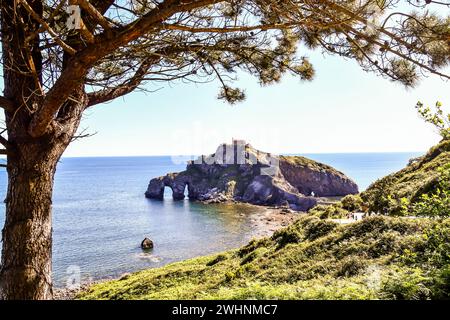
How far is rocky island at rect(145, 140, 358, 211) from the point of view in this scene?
64188 mm

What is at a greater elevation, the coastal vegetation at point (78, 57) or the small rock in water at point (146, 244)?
the coastal vegetation at point (78, 57)

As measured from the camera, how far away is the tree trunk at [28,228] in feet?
11.3

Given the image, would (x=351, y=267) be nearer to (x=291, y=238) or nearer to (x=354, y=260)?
(x=354, y=260)

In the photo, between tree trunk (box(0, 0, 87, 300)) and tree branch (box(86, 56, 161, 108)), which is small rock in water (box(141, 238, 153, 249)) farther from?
tree trunk (box(0, 0, 87, 300))

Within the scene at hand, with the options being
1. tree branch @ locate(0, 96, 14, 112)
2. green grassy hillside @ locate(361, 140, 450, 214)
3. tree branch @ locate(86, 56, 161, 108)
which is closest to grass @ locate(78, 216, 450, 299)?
green grassy hillside @ locate(361, 140, 450, 214)

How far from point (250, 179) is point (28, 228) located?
214 feet

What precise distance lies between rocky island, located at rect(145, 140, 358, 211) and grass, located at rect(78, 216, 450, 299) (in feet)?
161

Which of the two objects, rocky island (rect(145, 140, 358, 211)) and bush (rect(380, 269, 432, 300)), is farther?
rocky island (rect(145, 140, 358, 211))

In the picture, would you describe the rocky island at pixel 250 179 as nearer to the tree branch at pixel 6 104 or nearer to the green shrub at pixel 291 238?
the green shrub at pixel 291 238

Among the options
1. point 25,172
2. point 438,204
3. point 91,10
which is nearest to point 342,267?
point 438,204

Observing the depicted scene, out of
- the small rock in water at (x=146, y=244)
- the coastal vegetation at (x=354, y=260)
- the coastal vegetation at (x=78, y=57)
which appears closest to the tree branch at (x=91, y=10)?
the coastal vegetation at (x=78, y=57)

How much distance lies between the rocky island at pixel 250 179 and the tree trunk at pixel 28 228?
192 feet

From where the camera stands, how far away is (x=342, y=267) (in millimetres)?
6848
